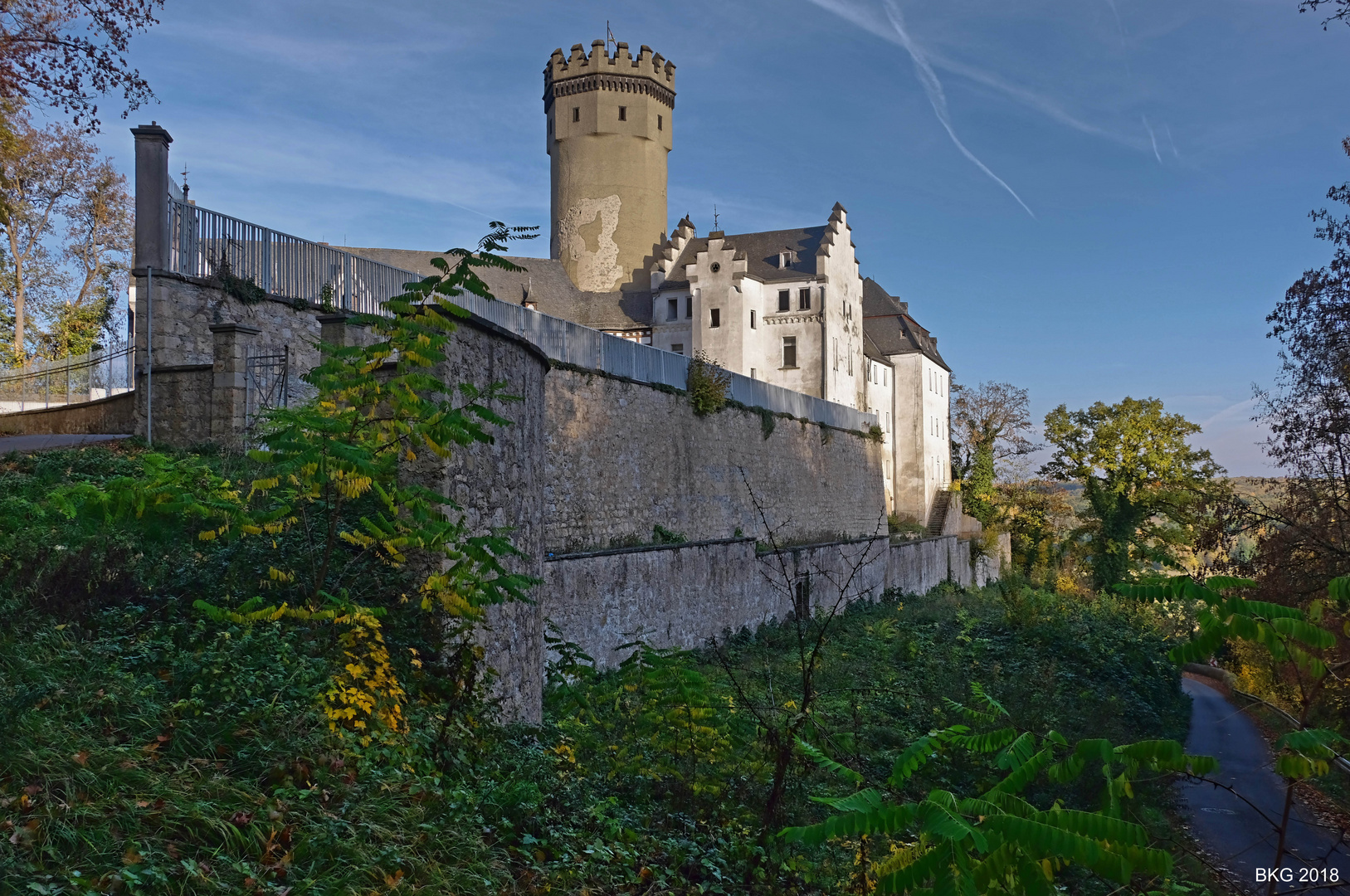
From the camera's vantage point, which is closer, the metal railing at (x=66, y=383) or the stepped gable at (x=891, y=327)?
the metal railing at (x=66, y=383)

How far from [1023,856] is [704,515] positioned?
2104 centimetres

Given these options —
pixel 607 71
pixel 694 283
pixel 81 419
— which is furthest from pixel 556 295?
pixel 81 419

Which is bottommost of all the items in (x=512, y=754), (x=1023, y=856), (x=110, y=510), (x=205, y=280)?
(x=512, y=754)

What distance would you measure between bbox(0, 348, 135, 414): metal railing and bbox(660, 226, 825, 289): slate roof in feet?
83.8

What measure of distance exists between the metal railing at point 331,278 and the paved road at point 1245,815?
1290cm

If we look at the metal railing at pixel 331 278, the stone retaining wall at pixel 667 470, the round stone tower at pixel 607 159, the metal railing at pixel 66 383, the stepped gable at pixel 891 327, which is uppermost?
the round stone tower at pixel 607 159

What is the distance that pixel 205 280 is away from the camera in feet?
43.2

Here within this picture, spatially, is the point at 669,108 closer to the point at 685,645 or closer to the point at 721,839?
the point at 685,645

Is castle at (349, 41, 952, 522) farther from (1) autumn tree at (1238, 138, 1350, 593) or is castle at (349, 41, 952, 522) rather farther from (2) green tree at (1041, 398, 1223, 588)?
(1) autumn tree at (1238, 138, 1350, 593)

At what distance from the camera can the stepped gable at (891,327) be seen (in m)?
50.2

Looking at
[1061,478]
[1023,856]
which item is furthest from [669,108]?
[1023,856]

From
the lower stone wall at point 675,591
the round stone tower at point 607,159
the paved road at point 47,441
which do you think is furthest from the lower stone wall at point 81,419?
the round stone tower at point 607,159

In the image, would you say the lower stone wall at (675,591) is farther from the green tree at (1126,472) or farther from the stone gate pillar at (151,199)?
the green tree at (1126,472)

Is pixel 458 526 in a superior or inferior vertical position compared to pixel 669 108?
inferior
